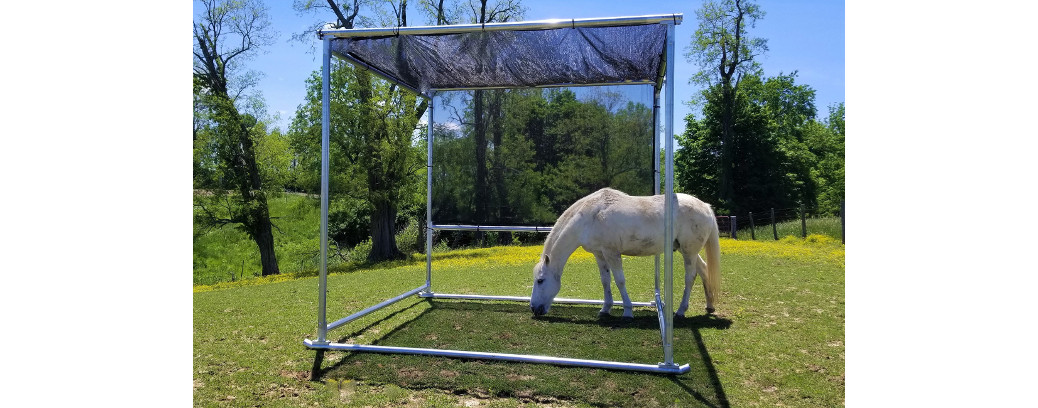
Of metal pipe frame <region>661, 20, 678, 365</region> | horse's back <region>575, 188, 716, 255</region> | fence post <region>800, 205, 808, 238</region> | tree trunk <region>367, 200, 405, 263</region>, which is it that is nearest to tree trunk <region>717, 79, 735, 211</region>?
fence post <region>800, 205, 808, 238</region>

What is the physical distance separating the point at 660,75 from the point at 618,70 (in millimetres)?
553

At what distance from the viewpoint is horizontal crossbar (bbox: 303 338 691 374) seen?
4.41m

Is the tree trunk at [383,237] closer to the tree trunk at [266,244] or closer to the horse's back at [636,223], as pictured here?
the tree trunk at [266,244]

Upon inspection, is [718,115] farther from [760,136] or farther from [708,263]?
[708,263]

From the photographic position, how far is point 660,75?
22.2ft

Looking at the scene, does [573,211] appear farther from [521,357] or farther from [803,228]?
[803,228]

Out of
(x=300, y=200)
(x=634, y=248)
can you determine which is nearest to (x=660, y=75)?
(x=634, y=248)

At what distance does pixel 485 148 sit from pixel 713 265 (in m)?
3.72

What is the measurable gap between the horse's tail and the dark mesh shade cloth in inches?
89.0

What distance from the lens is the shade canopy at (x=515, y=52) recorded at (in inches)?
193

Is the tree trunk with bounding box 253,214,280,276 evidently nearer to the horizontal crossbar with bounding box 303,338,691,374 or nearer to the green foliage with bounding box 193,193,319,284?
the green foliage with bounding box 193,193,319,284

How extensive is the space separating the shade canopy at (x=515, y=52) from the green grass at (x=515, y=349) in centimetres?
300

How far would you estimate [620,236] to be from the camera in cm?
629

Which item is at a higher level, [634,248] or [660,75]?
[660,75]
